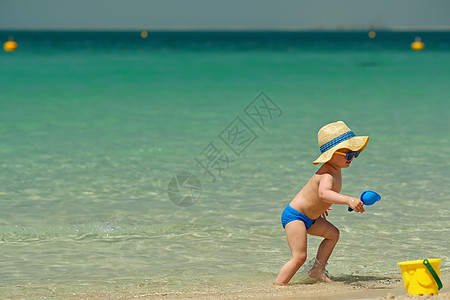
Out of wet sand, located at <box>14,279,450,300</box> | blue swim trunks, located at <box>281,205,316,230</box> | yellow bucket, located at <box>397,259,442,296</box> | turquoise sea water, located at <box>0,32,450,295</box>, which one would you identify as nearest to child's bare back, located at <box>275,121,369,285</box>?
blue swim trunks, located at <box>281,205,316,230</box>

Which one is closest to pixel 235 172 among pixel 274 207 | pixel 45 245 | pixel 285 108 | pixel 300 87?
pixel 274 207

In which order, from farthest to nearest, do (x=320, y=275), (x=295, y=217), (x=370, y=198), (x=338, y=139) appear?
1. (x=320, y=275)
2. (x=295, y=217)
3. (x=338, y=139)
4. (x=370, y=198)

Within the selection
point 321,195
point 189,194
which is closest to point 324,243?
point 321,195

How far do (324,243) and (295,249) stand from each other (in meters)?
0.36

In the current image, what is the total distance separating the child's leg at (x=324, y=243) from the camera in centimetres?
429

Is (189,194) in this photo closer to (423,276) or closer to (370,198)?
(370,198)

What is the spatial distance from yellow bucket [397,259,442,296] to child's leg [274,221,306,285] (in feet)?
2.47

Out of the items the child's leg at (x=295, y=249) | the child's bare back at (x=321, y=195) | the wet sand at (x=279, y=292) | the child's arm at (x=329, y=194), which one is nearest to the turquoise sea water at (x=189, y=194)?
the wet sand at (x=279, y=292)

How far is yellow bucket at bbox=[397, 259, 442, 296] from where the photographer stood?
3488mm

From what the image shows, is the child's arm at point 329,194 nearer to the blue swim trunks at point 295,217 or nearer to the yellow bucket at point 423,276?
the blue swim trunks at point 295,217

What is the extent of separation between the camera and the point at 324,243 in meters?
4.40

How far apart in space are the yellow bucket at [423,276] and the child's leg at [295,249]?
2.47 ft

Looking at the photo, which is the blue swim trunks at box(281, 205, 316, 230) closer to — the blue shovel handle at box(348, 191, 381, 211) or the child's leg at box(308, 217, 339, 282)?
the child's leg at box(308, 217, 339, 282)

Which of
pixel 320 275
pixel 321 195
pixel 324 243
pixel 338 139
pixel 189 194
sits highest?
pixel 338 139
